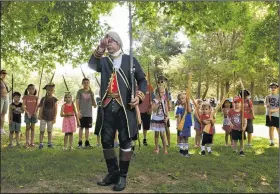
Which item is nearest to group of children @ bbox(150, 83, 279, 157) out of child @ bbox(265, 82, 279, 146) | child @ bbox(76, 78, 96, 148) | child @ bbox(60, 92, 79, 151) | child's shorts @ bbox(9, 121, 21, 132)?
child @ bbox(265, 82, 279, 146)

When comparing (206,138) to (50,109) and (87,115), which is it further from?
(50,109)

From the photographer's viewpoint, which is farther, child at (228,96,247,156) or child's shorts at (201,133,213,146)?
child at (228,96,247,156)

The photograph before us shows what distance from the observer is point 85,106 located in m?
6.18

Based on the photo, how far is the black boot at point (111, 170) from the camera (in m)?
3.63

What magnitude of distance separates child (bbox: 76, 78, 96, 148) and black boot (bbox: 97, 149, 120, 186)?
248 centimetres

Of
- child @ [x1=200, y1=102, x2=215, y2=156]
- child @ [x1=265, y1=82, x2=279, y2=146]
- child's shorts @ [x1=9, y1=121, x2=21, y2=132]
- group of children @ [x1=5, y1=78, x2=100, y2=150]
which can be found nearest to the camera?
child's shorts @ [x1=9, y1=121, x2=21, y2=132]

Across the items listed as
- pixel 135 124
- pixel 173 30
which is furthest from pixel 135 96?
pixel 173 30

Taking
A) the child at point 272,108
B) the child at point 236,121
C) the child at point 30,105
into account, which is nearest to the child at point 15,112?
the child at point 30,105

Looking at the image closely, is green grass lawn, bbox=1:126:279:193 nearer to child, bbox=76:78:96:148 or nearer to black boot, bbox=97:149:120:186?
black boot, bbox=97:149:120:186

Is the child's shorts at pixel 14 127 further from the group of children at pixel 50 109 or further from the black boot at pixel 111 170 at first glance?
the black boot at pixel 111 170

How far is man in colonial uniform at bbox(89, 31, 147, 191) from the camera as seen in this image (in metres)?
3.61

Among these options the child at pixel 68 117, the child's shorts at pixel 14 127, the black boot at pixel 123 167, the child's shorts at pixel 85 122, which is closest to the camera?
the black boot at pixel 123 167

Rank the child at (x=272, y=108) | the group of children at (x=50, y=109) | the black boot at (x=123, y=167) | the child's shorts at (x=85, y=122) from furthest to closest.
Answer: the child at (x=272, y=108), the child's shorts at (x=85, y=122), the group of children at (x=50, y=109), the black boot at (x=123, y=167)

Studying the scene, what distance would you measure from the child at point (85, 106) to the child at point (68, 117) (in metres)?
0.13
